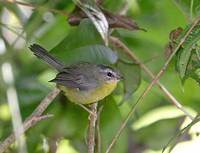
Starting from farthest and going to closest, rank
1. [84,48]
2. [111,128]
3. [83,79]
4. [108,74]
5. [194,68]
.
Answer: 1. [83,79]
2. [108,74]
3. [111,128]
4. [84,48]
5. [194,68]

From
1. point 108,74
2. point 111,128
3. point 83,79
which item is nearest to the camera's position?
point 111,128

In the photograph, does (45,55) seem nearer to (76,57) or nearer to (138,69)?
(76,57)

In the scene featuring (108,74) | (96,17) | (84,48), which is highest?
(96,17)

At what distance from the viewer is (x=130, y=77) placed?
8.15 ft

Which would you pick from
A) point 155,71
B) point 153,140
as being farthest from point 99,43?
point 153,140

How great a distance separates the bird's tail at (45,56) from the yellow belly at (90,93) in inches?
4.6

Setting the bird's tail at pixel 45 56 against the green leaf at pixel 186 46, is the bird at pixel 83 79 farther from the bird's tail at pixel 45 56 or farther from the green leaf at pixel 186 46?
the green leaf at pixel 186 46

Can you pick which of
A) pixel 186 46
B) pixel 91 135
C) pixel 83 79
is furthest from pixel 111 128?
pixel 186 46

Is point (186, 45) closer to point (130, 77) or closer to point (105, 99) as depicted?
point (130, 77)

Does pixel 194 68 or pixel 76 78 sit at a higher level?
pixel 194 68

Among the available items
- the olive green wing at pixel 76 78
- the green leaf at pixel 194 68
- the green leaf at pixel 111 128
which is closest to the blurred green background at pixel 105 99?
the green leaf at pixel 111 128

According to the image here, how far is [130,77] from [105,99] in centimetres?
25

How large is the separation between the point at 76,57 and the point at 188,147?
27.0 inches

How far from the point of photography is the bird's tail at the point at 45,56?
2463 millimetres
